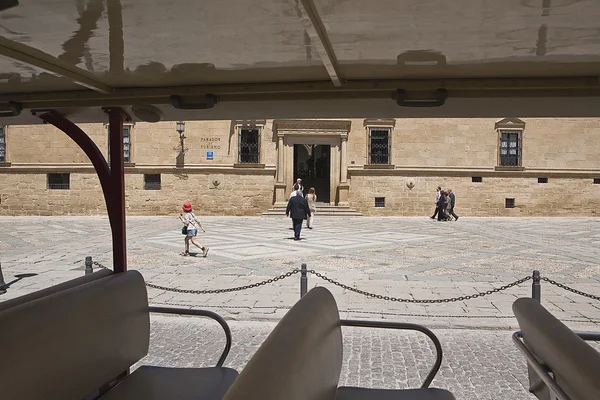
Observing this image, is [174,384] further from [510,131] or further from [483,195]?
[510,131]

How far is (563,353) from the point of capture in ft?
6.01

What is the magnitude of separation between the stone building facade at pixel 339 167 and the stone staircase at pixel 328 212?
565 millimetres

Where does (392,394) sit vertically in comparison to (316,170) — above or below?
below

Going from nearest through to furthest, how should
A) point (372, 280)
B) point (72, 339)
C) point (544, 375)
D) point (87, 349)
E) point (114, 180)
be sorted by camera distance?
point (544, 375), point (72, 339), point (87, 349), point (114, 180), point (372, 280)

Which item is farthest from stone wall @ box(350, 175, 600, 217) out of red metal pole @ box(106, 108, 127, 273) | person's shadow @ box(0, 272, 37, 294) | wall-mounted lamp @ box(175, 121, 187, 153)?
red metal pole @ box(106, 108, 127, 273)

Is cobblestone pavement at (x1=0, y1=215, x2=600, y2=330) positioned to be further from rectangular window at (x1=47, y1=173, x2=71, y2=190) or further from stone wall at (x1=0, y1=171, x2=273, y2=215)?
rectangular window at (x1=47, y1=173, x2=71, y2=190)

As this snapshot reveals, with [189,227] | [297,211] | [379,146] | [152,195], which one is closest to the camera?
[189,227]

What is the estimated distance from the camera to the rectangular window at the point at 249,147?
896 inches

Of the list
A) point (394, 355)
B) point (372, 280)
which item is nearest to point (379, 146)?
point (372, 280)

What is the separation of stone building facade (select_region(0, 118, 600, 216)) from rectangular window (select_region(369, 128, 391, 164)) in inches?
2.1

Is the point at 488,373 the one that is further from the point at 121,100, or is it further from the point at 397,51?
the point at 121,100

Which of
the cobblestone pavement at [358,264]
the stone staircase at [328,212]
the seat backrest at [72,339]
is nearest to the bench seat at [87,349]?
the seat backrest at [72,339]

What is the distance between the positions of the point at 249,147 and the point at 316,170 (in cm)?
869

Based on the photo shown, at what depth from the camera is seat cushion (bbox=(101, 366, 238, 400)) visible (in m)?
2.44
